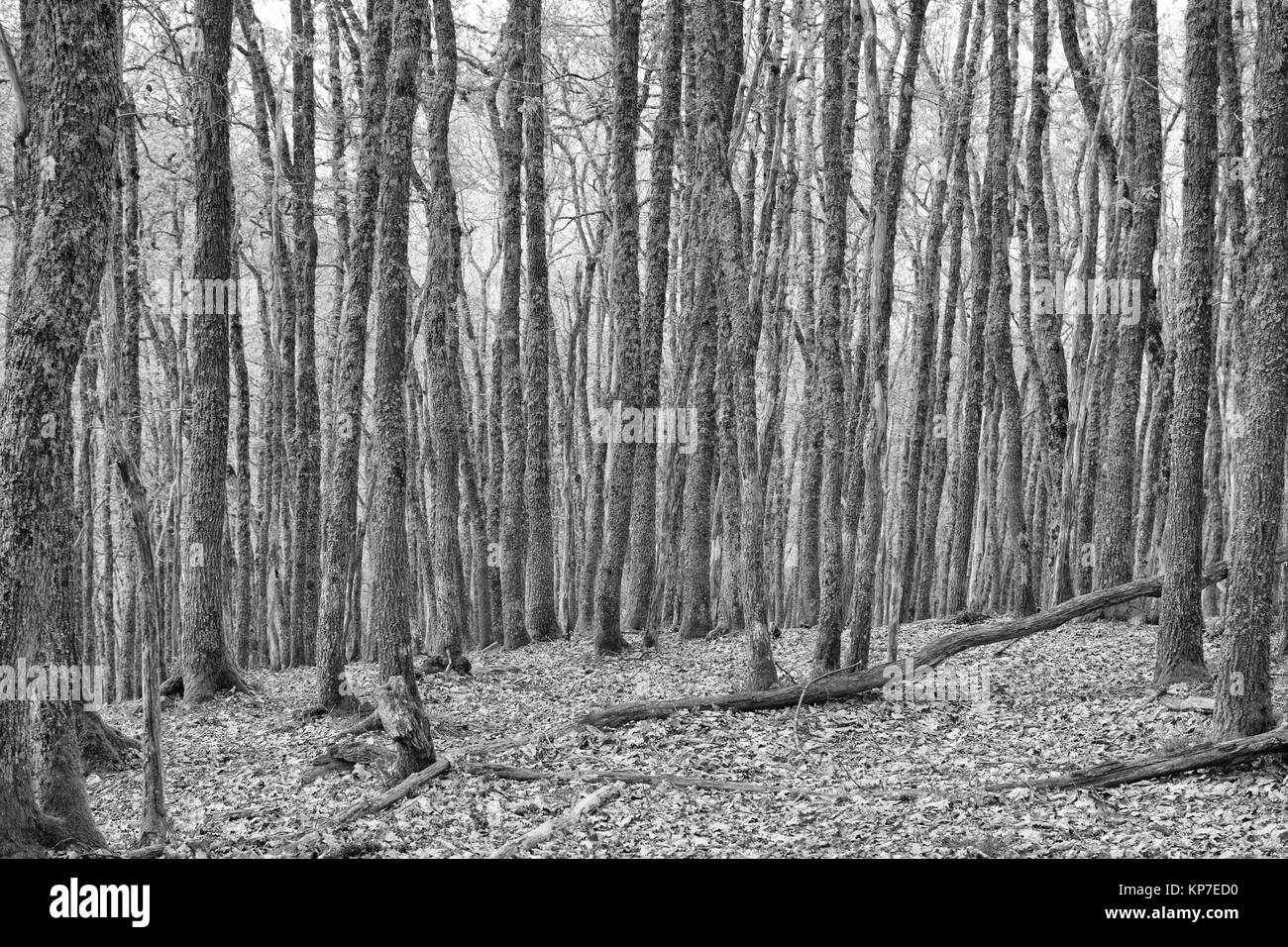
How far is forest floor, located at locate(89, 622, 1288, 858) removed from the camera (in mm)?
6246

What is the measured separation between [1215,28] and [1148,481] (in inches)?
→ 293

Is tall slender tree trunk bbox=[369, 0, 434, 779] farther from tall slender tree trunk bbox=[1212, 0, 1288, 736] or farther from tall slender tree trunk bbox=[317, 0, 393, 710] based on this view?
tall slender tree trunk bbox=[1212, 0, 1288, 736]

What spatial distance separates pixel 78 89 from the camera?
18.2ft

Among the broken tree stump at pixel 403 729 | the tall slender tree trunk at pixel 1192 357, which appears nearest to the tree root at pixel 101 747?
the broken tree stump at pixel 403 729

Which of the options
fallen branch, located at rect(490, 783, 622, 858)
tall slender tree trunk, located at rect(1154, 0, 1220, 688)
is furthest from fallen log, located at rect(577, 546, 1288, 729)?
fallen branch, located at rect(490, 783, 622, 858)

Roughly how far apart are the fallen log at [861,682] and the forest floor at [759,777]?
0.14 m

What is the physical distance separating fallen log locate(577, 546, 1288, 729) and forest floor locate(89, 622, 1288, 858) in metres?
0.14

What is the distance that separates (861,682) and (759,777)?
2289 mm

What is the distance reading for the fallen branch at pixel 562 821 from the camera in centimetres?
623

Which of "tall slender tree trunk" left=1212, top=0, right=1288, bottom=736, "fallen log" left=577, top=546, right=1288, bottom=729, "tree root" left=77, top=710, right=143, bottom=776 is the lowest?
"tree root" left=77, top=710, right=143, bottom=776

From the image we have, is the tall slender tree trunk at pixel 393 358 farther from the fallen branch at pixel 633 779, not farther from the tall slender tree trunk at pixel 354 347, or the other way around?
the fallen branch at pixel 633 779

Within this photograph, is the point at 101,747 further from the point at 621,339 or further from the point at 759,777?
the point at 621,339

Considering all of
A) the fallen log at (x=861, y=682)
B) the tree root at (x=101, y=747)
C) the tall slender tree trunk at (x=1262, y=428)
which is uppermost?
the tall slender tree trunk at (x=1262, y=428)

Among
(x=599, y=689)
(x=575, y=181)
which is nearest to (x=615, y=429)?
(x=599, y=689)
